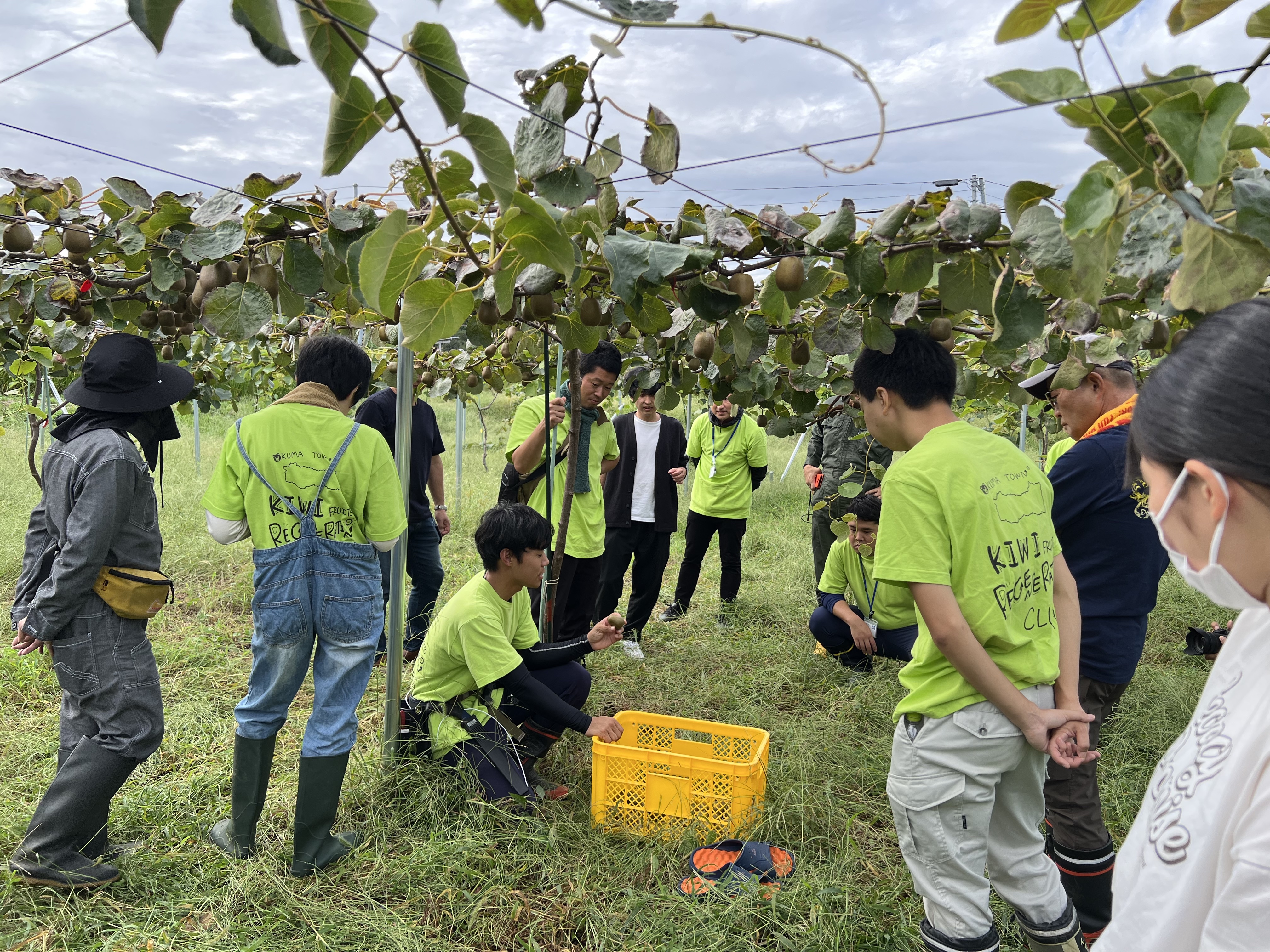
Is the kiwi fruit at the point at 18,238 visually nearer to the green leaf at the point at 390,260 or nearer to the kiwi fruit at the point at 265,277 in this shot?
the kiwi fruit at the point at 265,277

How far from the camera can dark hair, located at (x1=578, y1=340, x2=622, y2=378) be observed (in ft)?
10.6

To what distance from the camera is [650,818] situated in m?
2.38

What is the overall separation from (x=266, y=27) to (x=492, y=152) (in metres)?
0.33

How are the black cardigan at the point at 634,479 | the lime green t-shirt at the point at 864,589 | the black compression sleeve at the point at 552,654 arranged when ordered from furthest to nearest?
the black cardigan at the point at 634,479
the lime green t-shirt at the point at 864,589
the black compression sleeve at the point at 552,654

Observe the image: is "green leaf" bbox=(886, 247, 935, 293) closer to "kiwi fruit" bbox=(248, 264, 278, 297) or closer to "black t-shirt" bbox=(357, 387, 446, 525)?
"kiwi fruit" bbox=(248, 264, 278, 297)

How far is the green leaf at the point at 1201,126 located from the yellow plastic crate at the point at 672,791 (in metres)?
1.83

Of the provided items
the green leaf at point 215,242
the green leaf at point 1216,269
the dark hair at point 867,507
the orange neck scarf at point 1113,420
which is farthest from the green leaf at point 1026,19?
the dark hair at point 867,507

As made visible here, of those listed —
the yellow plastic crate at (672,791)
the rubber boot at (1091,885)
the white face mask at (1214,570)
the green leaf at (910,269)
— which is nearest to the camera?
the white face mask at (1214,570)

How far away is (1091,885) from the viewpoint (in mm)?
1912

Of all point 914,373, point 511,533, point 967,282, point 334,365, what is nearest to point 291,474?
point 334,365

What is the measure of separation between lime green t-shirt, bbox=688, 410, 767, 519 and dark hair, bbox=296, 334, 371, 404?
2.66m

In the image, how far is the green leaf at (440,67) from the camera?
82 centimetres

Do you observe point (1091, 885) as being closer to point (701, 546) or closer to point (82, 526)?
point (82, 526)

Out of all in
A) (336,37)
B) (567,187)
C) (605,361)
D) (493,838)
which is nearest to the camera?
(336,37)
